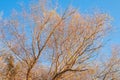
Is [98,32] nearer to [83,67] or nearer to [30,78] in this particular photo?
[83,67]

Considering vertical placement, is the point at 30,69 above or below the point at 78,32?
below

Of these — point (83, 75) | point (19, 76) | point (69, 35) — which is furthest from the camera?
point (19, 76)

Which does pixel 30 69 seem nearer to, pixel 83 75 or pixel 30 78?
pixel 30 78

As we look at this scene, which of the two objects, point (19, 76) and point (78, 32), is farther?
point (19, 76)

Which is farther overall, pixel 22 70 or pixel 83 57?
pixel 22 70

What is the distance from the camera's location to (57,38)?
15219mm

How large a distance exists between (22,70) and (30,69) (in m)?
1.23

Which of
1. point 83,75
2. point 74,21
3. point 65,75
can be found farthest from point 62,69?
point 74,21

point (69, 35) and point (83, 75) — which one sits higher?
point (69, 35)

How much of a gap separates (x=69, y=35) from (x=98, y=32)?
5.20 ft

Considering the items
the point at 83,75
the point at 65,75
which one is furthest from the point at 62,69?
the point at 83,75

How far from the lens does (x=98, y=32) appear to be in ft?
50.8

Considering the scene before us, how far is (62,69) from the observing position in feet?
50.8

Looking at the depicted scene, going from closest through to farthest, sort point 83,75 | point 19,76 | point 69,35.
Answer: point 69,35 < point 83,75 < point 19,76
